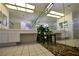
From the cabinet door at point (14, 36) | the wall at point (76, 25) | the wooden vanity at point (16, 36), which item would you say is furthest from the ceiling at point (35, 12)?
the cabinet door at point (14, 36)

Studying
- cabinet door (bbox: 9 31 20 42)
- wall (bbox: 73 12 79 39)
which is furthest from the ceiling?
cabinet door (bbox: 9 31 20 42)

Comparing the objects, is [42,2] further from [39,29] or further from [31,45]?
[31,45]

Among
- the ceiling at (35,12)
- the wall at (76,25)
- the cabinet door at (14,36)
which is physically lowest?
the cabinet door at (14,36)

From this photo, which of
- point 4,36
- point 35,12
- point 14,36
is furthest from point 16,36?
point 35,12

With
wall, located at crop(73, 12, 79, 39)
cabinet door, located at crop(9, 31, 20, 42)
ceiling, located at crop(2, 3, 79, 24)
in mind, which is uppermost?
ceiling, located at crop(2, 3, 79, 24)

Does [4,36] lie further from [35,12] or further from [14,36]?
[35,12]

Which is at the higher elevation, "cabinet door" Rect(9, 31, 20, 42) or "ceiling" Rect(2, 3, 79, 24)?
"ceiling" Rect(2, 3, 79, 24)

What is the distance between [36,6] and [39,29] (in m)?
0.86

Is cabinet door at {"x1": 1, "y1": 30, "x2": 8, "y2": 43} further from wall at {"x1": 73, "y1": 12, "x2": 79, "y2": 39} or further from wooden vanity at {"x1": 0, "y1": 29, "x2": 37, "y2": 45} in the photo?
wall at {"x1": 73, "y1": 12, "x2": 79, "y2": 39}

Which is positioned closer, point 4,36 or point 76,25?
point 76,25

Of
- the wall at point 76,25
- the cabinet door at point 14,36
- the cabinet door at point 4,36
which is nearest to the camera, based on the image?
the wall at point 76,25

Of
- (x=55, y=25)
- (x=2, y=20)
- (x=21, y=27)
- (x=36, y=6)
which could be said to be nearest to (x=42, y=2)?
(x=36, y=6)

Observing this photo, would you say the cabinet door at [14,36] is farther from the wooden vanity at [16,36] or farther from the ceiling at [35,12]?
the ceiling at [35,12]

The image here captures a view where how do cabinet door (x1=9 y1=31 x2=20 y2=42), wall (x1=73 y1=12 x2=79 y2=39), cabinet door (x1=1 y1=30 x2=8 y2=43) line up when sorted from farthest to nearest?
1. cabinet door (x1=9 y1=31 x2=20 y2=42)
2. cabinet door (x1=1 y1=30 x2=8 y2=43)
3. wall (x1=73 y1=12 x2=79 y2=39)
